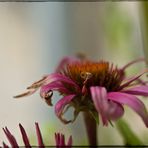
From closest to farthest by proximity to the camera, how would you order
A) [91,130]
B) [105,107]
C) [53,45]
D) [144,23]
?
[105,107], [91,130], [144,23], [53,45]

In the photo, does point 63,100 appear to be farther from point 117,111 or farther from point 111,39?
point 111,39

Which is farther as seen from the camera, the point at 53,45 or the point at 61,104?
the point at 53,45

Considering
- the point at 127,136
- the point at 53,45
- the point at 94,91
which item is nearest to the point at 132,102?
the point at 94,91

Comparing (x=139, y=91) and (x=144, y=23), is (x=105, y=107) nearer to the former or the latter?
(x=139, y=91)

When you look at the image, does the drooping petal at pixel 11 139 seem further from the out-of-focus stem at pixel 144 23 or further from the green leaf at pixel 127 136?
the out-of-focus stem at pixel 144 23

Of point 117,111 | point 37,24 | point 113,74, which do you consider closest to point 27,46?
point 37,24

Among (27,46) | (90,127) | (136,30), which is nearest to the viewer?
(90,127)

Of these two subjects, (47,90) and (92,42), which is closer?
(47,90)

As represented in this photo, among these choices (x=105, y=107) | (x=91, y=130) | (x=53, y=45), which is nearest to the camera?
(x=105, y=107)

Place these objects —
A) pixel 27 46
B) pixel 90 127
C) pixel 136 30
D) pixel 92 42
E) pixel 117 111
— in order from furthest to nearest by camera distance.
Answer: pixel 92 42, pixel 27 46, pixel 136 30, pixel 90 127, pixel 117 111
